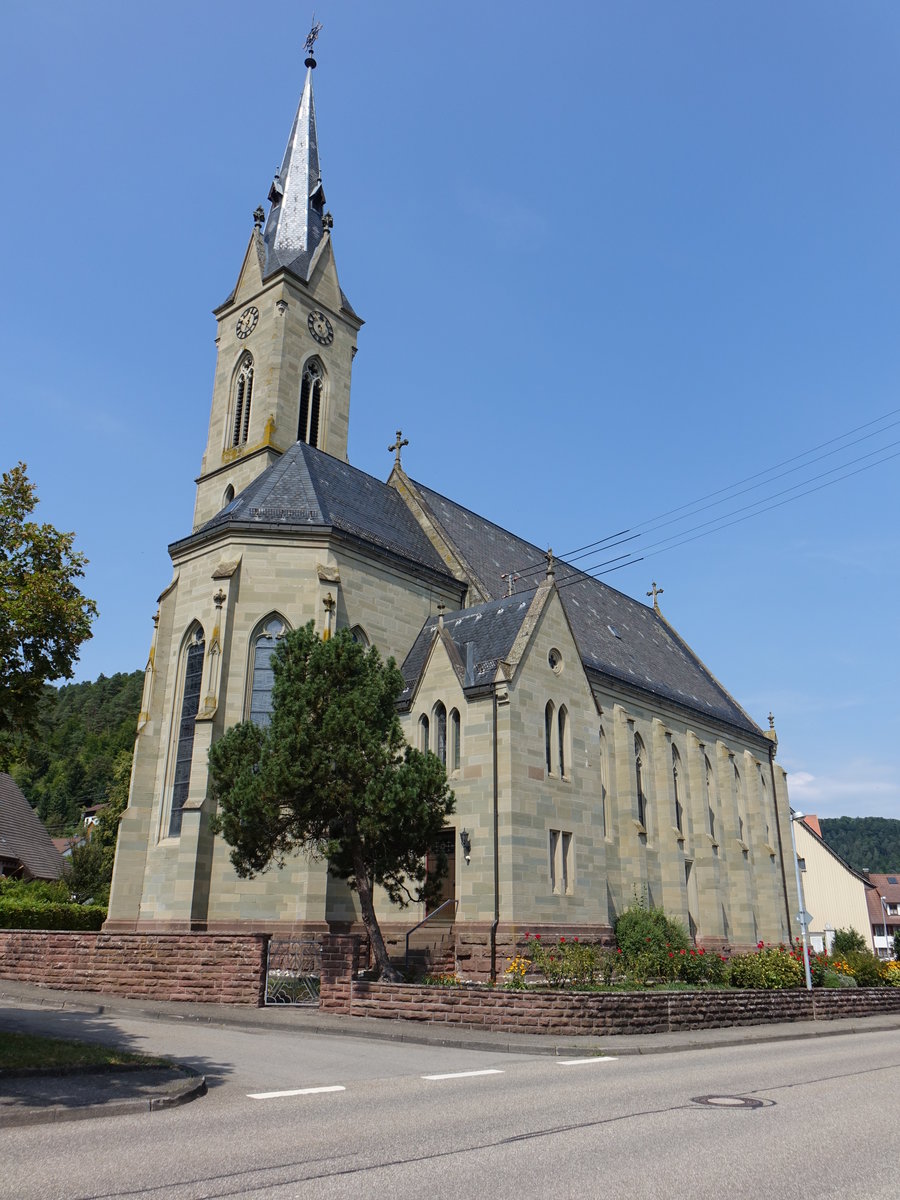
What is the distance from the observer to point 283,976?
20641mm

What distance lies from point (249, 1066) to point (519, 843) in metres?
12.8

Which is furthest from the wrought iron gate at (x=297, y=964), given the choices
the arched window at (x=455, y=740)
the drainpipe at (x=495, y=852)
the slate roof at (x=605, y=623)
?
the slate roof at (x=605, y=623)

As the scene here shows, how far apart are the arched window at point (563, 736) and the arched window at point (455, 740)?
296 centimetres

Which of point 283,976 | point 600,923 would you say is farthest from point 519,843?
point 283,976

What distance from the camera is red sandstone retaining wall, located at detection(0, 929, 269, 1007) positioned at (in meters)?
18.8

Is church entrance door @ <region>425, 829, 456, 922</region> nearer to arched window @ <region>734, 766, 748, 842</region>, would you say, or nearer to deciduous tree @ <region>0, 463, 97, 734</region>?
deciduous tree @ <region>0, 463, 97, 734</region>

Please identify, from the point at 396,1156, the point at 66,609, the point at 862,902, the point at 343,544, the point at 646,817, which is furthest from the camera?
the point at 862,902

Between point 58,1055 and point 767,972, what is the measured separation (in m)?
18.5

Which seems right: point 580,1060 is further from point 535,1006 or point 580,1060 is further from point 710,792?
point 710,792

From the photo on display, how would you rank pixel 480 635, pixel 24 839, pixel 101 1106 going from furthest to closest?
pixel 24 839 < pixel 480 635 < pixel 101 1106

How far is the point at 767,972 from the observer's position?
23.4m

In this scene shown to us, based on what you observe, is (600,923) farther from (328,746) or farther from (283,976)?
(328,746)

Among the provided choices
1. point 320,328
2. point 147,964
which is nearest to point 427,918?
point 147,964

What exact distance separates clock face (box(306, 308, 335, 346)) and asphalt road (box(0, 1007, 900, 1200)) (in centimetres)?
3400
